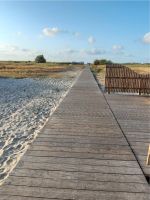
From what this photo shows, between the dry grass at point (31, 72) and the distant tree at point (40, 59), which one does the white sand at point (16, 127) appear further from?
the distant tree at point (40, 59)

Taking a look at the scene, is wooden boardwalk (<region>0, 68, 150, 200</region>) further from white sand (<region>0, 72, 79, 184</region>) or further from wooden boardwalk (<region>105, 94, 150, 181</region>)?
white sand (<region>0, 72, 79, 184</region>)

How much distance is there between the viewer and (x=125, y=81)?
15727 mm

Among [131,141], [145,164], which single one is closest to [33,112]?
[131,141]

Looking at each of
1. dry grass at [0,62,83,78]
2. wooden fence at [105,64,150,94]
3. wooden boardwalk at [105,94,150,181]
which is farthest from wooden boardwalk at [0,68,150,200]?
dry grass at [0,62,83,78]

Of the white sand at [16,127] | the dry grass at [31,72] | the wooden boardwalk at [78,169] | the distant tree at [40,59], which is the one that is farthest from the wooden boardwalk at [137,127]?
the distant tree at [40,59]

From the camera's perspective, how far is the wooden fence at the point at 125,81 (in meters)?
15.4

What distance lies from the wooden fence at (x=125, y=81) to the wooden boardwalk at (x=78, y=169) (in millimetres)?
8564

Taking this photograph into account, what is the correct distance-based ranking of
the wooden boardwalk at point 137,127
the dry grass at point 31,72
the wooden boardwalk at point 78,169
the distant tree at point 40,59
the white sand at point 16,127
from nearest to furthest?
1. the wooden boardwalk at point 78,169
2. the wooden boardwalk at point 137,127
3. the white sand at point 16,127
4. the dry grass at point 31,72
5. the distant tree at point 40,59

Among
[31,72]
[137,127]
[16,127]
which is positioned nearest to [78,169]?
[137,127]

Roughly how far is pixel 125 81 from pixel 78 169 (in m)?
11.7

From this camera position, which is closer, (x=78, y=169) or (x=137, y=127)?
(x=78, y=169)

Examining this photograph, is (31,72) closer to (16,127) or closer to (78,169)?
(16,127)

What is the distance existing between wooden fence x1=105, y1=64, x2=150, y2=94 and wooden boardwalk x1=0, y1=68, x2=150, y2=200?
8564 mm

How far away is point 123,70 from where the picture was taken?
1572 cm
